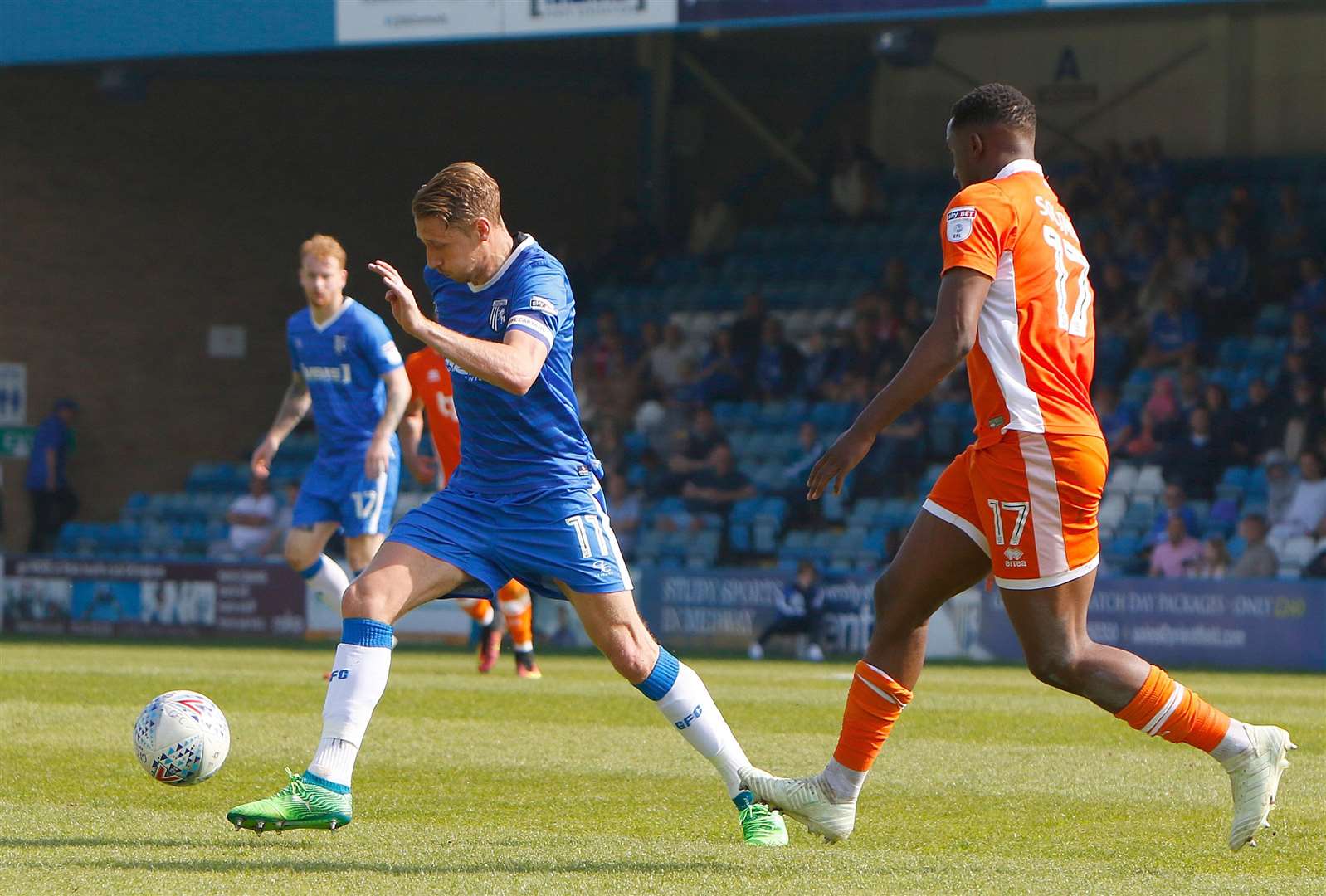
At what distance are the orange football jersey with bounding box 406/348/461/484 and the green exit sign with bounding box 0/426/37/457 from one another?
46.2ft

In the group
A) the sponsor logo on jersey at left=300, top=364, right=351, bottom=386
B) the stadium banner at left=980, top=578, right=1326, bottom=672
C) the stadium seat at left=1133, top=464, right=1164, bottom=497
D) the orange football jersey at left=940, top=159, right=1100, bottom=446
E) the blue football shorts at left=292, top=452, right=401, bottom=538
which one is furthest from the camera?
the stadium seat at left=1133, top=464, right=1164, bottom=497

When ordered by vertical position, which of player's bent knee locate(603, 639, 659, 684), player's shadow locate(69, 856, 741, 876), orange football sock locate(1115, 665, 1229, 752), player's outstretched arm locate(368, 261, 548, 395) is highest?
player's outstretched arm locate(368, 261, 548, 395)

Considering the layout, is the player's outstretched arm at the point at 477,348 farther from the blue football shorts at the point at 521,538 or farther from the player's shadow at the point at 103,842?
the player's shadow at the point at 103,842

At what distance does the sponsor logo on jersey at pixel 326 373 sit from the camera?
473 inches

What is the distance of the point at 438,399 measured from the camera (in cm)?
1320

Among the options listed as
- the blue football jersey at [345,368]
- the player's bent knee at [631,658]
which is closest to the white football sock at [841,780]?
the player's bent knee at [631,658]

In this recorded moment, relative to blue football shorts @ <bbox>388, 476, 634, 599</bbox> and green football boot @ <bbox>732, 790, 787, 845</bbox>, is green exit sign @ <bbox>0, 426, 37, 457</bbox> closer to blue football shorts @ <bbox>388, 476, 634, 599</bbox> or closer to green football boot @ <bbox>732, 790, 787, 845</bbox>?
blue football shorts @ <bbox>388, 476, 634, 599</bbox>

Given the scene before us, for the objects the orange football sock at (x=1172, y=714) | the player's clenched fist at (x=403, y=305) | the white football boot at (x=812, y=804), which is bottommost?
the white football boot at (x=812, y=804)

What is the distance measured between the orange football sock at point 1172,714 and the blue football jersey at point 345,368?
662 cm

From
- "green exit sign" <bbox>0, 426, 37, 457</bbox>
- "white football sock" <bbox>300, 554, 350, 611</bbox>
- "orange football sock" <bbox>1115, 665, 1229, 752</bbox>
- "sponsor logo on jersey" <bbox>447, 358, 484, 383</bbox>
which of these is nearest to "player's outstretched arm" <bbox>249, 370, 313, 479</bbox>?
"white football sock" <bbox>300, 554, 350, 611</bbox>

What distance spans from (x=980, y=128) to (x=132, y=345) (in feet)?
73.1

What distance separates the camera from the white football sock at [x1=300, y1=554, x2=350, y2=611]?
41.3ft

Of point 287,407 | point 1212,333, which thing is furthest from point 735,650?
point 287,407

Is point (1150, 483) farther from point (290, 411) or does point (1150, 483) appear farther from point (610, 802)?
point (610, 802)
